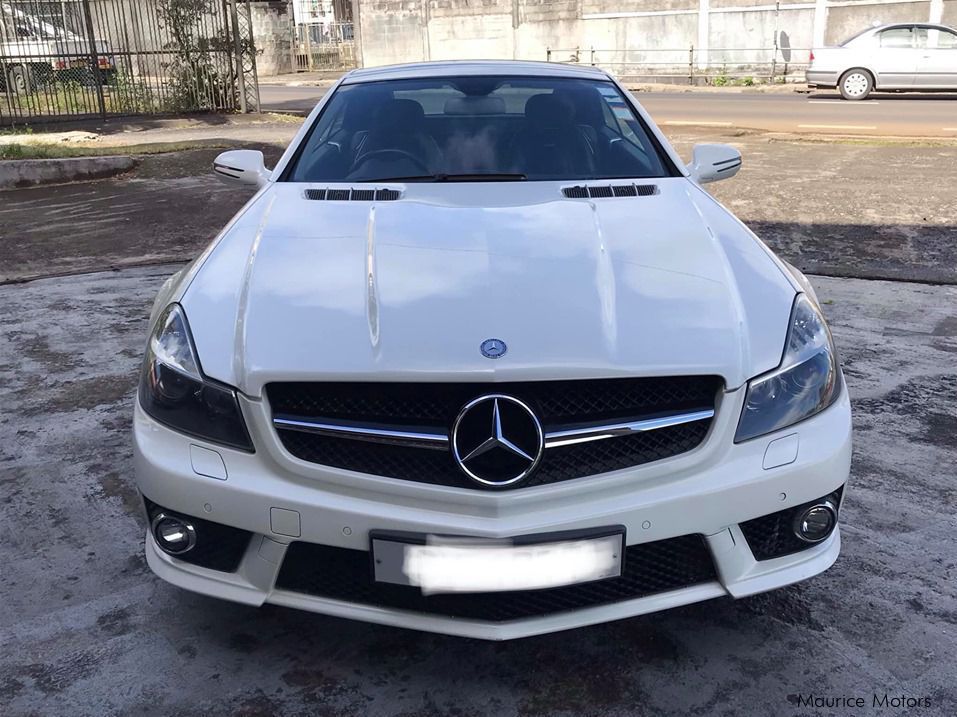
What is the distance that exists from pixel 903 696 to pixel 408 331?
4.85ft

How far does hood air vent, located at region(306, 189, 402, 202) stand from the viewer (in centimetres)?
307

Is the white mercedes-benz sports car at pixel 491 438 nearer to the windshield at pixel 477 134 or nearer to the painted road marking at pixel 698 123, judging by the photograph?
the windshield at pixel 477 134

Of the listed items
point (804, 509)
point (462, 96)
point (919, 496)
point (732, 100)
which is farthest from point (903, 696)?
point (732, 100)

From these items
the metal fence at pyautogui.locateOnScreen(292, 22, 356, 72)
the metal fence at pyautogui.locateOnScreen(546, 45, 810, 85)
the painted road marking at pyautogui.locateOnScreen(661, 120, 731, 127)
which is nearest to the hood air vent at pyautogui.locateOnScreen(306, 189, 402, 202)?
the painted road marking at pyautogui.locateOnScreen(661, 120, 731, 127)

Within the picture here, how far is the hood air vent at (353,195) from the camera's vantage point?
307 centimetres

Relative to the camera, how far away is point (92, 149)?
1131 cm

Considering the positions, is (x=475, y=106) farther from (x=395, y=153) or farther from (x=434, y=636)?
(x=434, y=636)

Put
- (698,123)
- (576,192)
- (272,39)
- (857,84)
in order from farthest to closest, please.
→ (272,39) < (857,84) < (698,123) < (576,192)

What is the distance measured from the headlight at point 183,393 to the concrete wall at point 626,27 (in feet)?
82.9

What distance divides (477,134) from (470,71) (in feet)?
1.87

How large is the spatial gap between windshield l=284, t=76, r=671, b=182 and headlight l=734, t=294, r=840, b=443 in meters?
1.20

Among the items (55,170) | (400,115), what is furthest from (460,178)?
(55,170)

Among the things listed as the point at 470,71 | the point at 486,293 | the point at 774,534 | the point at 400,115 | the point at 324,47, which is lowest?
the point at 774,534

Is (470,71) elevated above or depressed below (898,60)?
above
